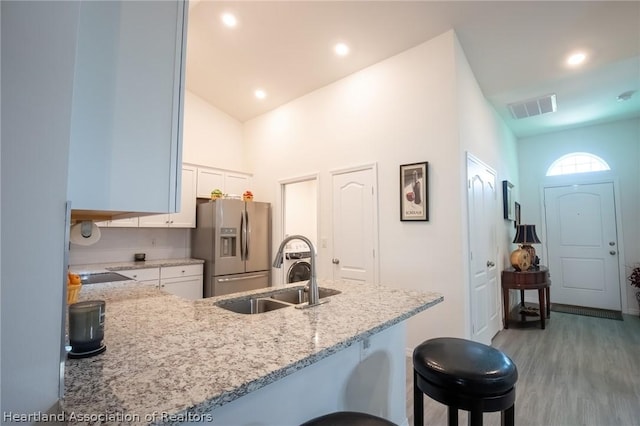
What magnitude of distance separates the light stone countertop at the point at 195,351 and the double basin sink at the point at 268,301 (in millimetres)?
120

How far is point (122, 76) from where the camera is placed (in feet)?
2.97

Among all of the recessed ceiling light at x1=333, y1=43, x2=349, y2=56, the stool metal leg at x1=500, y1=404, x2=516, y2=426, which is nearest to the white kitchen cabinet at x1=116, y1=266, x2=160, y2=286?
the recessed ceiling light at x1=333, y1=43, x2=349, y2=56

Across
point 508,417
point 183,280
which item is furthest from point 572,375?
point 183,280

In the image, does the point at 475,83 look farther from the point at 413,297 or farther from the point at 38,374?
the point at 38,374

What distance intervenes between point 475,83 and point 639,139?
3119 millimetres

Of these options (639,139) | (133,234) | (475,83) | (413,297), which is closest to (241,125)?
(133,234)

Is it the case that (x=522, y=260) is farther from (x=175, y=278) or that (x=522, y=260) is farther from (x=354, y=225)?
(x=175, y=278)

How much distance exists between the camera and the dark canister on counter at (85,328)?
932mm

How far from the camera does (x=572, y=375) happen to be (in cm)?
267

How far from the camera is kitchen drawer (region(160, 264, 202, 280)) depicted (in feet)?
12.9

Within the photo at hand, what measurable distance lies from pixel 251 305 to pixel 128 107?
125 cm

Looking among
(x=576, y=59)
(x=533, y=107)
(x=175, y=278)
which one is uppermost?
(x=576, y=59)

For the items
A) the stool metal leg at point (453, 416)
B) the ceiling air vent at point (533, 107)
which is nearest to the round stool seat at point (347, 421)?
the stool metal leg at point (453, 416)

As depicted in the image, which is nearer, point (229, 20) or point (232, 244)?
point (229, 20)
